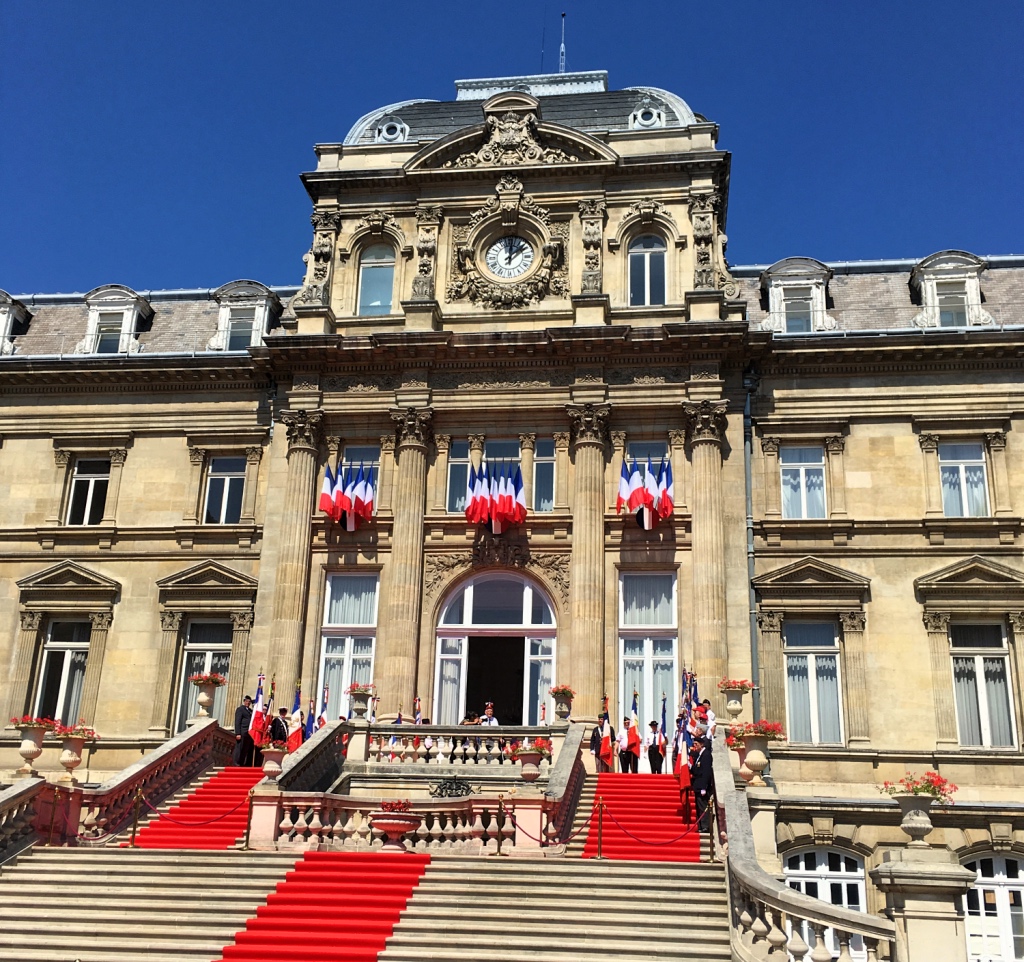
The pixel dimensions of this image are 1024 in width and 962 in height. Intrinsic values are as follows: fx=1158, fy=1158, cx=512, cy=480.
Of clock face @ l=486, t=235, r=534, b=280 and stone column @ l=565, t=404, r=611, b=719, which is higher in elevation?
clock face @ l=486, t=235, r=534, b=280

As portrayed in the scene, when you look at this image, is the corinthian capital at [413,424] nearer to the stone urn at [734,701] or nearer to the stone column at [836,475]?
the stone column at [836,475]

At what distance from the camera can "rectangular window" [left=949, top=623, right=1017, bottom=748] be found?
2759cm

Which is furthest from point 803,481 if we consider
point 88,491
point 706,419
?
point 88,491

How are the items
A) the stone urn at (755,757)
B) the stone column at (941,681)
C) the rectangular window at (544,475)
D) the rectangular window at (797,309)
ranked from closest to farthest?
1. the stone urn at (755,757)
2. the stone column at (941,681)
3. the rectangular window at (544,475)
4. the rectangular window at (797,309)

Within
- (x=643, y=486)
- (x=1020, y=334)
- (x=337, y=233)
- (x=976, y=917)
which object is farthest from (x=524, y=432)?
(x=976, y=917)

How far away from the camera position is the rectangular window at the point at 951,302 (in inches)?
1252

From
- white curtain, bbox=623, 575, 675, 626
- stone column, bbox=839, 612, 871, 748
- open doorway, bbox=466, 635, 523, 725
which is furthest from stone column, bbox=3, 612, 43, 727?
stone column, bbox=839, 612, 871, 748

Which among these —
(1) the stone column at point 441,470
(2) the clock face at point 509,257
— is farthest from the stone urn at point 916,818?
(2) the clock face at point 509,257

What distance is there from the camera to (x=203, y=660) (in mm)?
31391

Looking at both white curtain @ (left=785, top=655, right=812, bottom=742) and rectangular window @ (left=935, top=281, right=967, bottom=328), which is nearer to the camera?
white curtain @ (left=785, top=655, right=812, bottom=742)

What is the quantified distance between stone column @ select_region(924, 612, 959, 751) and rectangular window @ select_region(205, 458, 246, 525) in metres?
18.6

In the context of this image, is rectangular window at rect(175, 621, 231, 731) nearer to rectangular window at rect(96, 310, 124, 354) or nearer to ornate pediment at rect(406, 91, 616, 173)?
rectangular window at rect(96, 310, 124, 354)

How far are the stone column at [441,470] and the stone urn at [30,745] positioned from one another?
1175cm

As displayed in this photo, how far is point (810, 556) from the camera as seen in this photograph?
29141 millimetres
